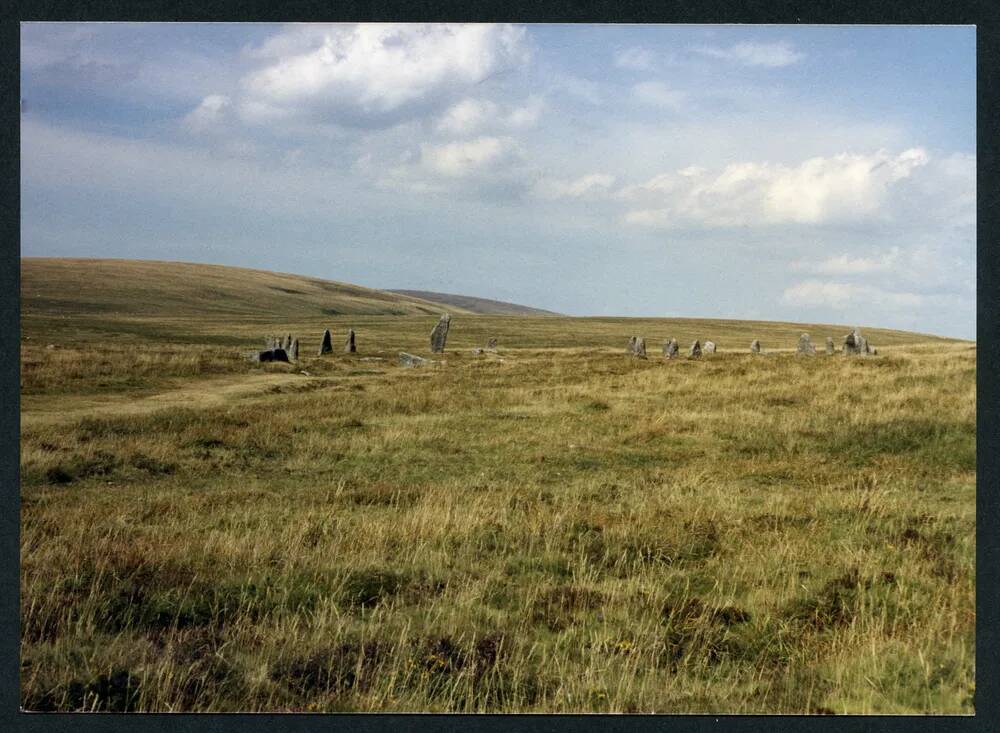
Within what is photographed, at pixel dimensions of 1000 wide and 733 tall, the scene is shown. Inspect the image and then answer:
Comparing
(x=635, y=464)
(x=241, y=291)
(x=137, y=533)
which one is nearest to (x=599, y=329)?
(x=241, y=291)

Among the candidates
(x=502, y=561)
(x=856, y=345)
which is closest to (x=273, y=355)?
Answer: (x=502, y=561)

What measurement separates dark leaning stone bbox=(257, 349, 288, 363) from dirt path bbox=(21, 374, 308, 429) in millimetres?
5097

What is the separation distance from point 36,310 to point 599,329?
65528 millimetres

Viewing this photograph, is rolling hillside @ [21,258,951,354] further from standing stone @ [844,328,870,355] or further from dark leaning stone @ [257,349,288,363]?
standing stone @ [844,328,870,355]

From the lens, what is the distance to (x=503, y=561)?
309 inches

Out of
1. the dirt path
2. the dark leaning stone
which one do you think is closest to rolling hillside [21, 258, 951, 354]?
the dark leaning stone

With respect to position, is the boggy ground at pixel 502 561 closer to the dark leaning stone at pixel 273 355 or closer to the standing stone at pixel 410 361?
the dark leaning stone at pixel 273 355

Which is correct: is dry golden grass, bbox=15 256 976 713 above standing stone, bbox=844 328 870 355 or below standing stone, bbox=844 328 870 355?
below

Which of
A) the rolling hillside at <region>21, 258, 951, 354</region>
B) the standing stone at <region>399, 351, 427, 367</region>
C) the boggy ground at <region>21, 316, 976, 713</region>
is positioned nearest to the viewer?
the boggy ground at <region>21, 316, 976, 713</region>

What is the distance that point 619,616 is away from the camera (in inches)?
257

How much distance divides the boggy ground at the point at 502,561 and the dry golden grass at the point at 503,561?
0.03 m

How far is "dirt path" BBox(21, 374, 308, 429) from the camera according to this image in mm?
17011

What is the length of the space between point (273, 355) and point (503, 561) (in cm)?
2556

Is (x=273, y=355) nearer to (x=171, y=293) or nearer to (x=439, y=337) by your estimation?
(x=439, y=337)
